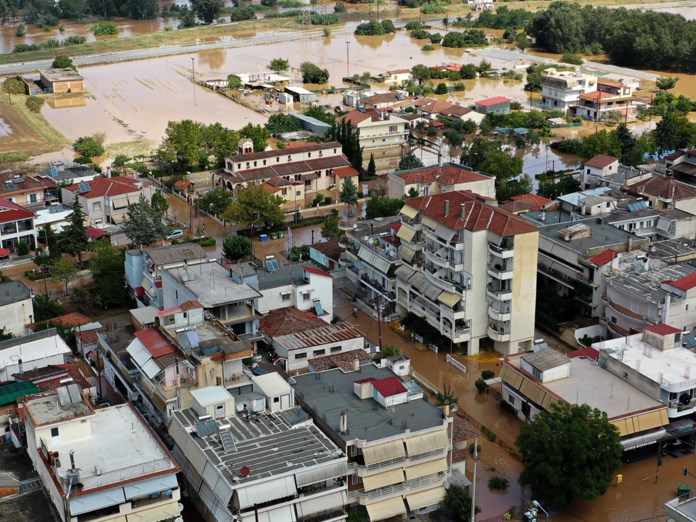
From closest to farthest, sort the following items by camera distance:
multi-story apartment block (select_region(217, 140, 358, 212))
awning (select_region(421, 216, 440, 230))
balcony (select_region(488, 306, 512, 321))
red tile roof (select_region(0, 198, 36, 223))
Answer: balcony (select_region(488, 306, 512, 321)), awning (select_region(421, 216, 440, 230)), red tile roof (select_region(0, 198, 36, 223)), multi-story apartment block (select_region(217, 140, 358, 212))

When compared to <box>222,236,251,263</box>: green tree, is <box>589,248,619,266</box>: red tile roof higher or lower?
higher

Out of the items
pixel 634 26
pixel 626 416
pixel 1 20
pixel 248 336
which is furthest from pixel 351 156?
pixel 1 20

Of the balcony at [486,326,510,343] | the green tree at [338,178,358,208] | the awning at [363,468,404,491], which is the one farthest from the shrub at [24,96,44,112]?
the awning at [363,468,404,491]

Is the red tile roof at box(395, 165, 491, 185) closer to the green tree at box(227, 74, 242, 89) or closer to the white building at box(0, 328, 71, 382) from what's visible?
the white building at box(0, 328, 71, 382)

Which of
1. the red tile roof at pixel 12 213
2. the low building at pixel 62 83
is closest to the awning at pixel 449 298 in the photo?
the red tile roof at pixel 12 213

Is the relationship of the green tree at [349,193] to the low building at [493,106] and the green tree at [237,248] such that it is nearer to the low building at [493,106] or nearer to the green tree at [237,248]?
the green tree at [237,248]

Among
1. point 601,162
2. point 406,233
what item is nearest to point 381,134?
point 601,162

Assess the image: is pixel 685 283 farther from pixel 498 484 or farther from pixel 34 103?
pixel 34 103
